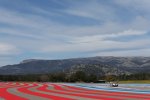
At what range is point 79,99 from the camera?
22.0 meters

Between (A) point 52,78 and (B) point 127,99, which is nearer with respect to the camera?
(B) point 127,99

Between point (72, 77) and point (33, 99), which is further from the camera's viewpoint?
point (72, 77)

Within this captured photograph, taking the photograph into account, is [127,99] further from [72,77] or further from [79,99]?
[72,77]

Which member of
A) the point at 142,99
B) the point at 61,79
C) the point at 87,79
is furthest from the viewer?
the point at 61,79

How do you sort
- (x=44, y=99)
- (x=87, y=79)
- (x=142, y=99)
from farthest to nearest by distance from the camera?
(x=87, y=79) → (x=44, y=99) → (x=142, y=99)

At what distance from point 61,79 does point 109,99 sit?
302 ft

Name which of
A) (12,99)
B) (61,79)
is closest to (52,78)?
(61,79)

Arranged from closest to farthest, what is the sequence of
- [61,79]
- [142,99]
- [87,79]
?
[142,99], [87,79], [61,79]

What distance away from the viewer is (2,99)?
22.9 m

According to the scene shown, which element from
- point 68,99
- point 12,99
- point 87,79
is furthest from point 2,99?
point 87,79

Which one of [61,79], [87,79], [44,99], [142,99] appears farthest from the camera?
[61,79]

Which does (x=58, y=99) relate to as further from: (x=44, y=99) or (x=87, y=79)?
(x=87, y=79)

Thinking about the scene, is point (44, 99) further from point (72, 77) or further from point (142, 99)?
point (72, 77)

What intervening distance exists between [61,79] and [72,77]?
3811 millimetres
